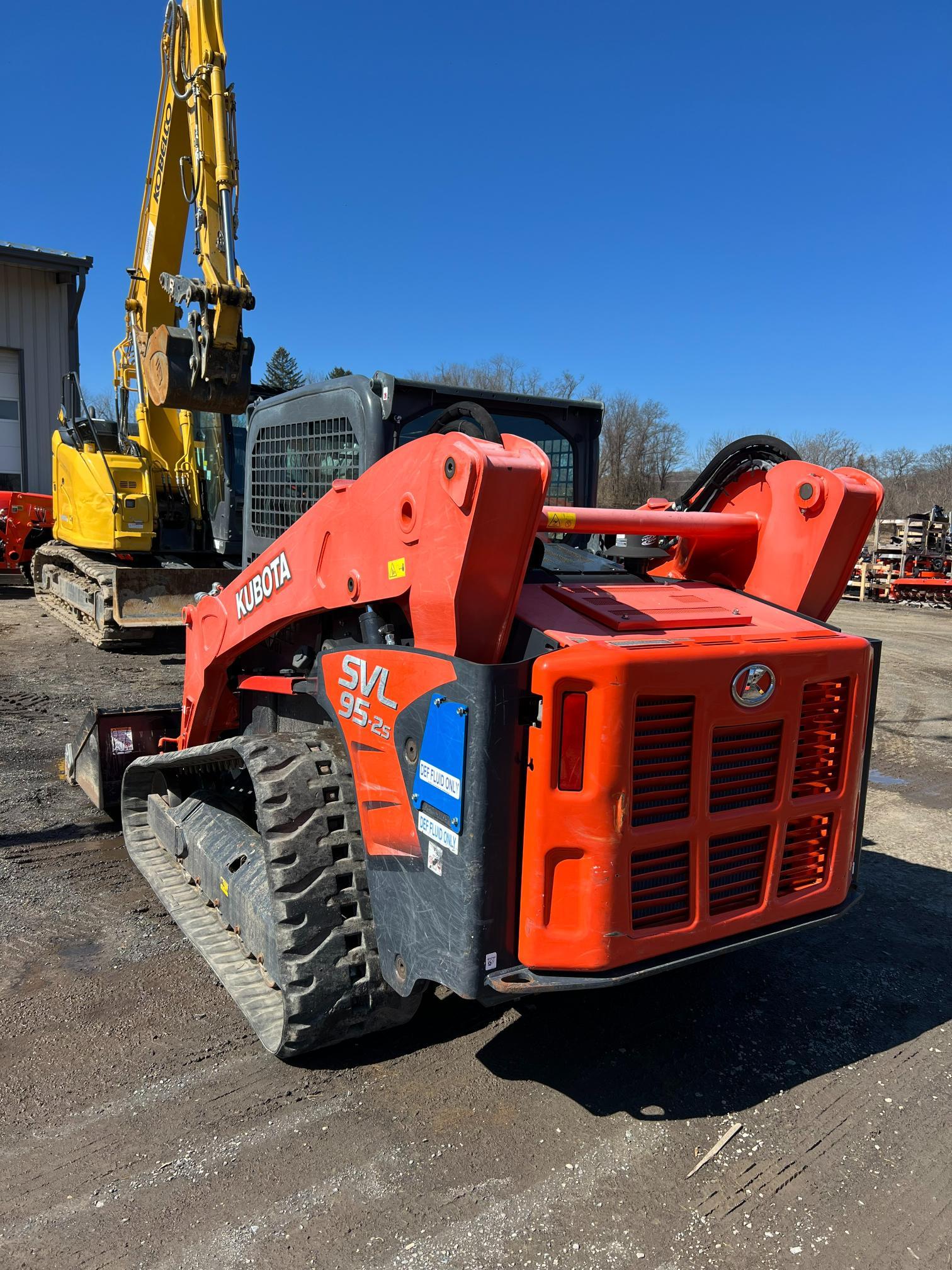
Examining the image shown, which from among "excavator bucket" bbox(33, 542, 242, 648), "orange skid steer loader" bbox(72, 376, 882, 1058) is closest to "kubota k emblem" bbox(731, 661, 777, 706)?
"orange skid steer loader" bbox(72, 376, 882, 1058)

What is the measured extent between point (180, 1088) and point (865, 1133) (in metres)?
2.15

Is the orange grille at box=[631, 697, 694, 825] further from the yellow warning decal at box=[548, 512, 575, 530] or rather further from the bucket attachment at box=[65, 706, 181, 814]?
the bucket attachment at box=[65, 706, 181, 814]

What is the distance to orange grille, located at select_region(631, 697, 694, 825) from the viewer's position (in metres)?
2.47

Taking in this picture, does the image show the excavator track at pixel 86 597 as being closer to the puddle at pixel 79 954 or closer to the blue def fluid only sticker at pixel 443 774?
the puddle at pixel 79 954

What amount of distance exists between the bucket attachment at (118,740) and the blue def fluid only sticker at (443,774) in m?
2.84

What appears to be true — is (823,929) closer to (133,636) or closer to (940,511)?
(133,636)

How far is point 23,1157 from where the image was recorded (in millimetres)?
2527

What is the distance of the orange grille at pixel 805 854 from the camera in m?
2.90

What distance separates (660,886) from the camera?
8.54 ft

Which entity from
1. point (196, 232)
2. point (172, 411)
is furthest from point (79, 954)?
point (172, 411)

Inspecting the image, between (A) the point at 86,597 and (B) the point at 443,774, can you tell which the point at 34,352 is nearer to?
(A) the point at 86,597

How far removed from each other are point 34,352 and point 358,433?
65.4 feet

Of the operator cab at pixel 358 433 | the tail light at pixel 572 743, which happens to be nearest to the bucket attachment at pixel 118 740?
the operator cab at pixel 358 433

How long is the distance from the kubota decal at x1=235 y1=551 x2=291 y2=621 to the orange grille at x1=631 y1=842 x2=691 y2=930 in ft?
5.18
